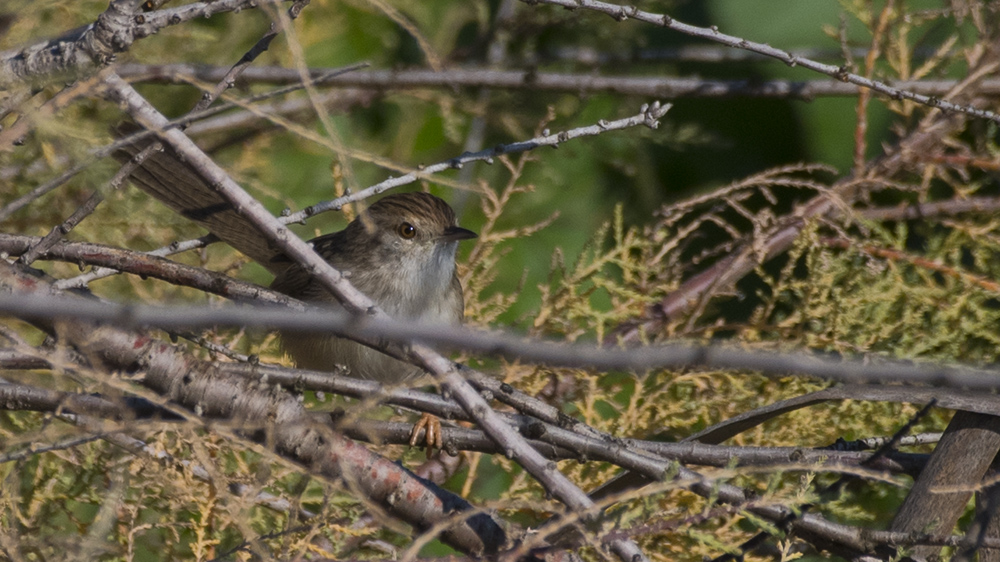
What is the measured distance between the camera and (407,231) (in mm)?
3941

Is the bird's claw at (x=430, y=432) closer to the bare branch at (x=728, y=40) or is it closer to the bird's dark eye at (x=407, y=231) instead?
the bare branch at (x=728, y=40)

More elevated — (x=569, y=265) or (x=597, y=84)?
(x=597, y=84)

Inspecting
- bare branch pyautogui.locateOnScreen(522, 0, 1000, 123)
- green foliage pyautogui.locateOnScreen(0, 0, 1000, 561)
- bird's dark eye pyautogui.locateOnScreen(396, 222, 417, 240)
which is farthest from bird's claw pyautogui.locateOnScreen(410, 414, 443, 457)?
bird's dark eye pyautogui.locateOnScreen(396, 222, 417, 240)

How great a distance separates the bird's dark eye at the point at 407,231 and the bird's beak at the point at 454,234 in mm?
128

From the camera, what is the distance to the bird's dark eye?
12.9 feet

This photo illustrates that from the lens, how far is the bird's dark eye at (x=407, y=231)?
3936 millimetres

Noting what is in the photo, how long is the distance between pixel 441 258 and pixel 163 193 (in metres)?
1.12

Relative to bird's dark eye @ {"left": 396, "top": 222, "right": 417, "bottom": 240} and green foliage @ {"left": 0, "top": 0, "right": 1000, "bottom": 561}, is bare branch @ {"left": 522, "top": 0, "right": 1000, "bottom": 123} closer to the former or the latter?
green foliage @ {"left": 0, "top": 0, "right": 1000, "bottom": 561}

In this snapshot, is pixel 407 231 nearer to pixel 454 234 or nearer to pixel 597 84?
pixel 454 234

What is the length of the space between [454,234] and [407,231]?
236 millimetres

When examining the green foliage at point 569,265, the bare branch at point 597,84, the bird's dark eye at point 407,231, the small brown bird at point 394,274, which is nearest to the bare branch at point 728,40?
the green foliage at point 569,265

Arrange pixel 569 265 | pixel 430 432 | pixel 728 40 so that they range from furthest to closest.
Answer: pixel 569 265 → pixel 430 432 → pixel 728 40

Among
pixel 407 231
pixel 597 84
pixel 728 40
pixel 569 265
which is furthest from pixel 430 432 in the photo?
pixel 569 265

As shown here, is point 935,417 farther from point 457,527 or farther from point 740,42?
point 457,527
